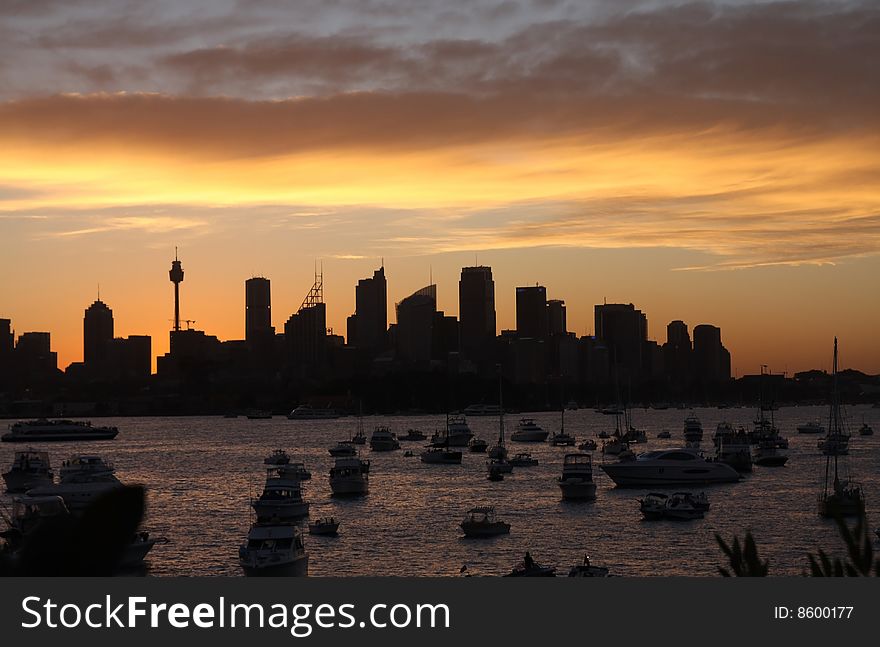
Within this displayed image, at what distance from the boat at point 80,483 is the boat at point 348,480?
15.2 meters

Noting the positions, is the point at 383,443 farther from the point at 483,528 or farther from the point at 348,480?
the point at 483,528

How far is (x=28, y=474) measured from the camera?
102 m

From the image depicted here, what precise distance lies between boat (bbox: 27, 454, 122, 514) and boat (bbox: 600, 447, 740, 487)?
119ft

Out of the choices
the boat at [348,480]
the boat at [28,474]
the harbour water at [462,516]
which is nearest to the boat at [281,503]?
the harbour water at [462,516]

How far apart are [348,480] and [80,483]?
61.3 ft

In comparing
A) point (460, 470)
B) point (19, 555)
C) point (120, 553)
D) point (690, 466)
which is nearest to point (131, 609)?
point (120, 553)

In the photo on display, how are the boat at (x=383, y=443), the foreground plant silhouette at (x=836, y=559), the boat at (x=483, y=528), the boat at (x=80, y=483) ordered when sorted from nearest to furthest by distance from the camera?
the foreground plant silhouette at (x=836, y=559) < the boat at (x=483, y=528) < the boat at (x=80, y=483) < the boat at (x=383, y=443)

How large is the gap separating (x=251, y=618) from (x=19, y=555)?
1567 mm

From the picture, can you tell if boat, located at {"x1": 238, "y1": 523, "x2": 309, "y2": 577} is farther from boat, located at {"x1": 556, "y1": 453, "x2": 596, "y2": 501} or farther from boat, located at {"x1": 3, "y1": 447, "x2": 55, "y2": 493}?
boat, located at {"x1": 3, "y1": 447, "x2": 55, "y2": 493}

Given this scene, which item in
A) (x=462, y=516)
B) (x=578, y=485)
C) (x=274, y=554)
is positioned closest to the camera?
(x=274, y=554)

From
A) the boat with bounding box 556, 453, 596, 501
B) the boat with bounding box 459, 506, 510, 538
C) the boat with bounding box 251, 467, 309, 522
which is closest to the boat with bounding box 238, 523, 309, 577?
the boat with bounding box 459, 506, 510, 538

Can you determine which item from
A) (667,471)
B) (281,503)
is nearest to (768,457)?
(667,471)

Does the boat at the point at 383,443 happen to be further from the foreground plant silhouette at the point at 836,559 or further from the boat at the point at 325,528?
the foreground plant silhouette at the point at 836,559

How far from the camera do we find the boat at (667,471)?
3536 inches
